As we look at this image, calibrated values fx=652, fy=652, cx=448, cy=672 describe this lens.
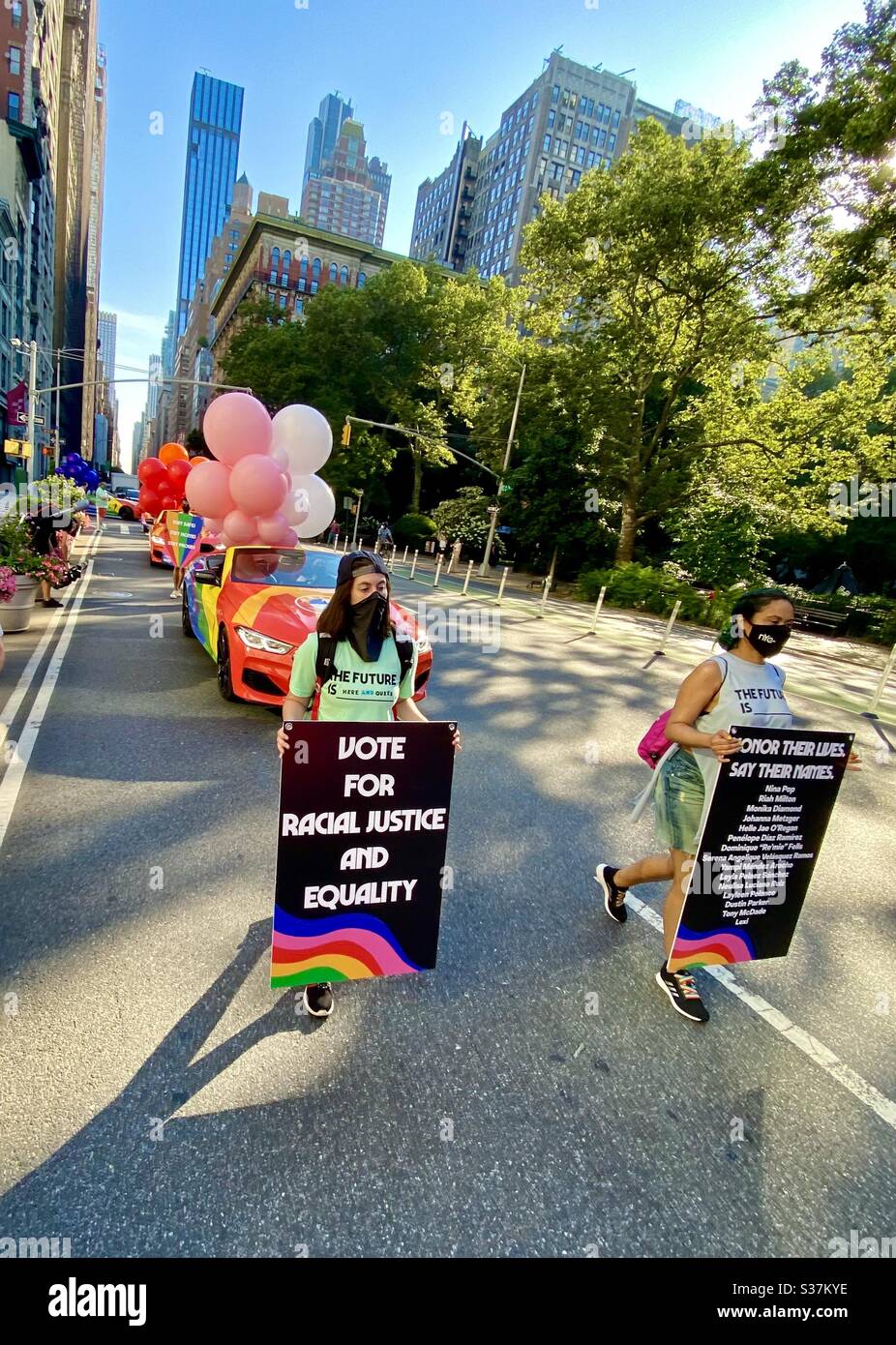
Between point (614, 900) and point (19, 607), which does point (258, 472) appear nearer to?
point (19, 607)

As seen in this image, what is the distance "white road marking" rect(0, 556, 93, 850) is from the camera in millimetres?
4172

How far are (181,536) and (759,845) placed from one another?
47.2 ft

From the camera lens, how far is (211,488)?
900cm

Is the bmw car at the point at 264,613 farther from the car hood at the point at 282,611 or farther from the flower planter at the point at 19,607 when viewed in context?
the flower planter at the point at 19,607

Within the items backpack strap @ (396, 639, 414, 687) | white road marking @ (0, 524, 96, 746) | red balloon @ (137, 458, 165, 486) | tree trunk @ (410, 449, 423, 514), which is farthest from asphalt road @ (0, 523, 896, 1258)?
tree trunk @ (410, 449, 423, 514)

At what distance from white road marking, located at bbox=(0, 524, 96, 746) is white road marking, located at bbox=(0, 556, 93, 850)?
121mm

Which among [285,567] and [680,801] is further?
[285,567]

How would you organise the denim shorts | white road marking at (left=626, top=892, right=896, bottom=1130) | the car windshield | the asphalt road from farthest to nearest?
the car windshield < the denim shorts < white road marking at (left=626, top=892, right=896, bottom=1130) < the asphalt road

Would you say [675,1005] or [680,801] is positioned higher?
[680,801]

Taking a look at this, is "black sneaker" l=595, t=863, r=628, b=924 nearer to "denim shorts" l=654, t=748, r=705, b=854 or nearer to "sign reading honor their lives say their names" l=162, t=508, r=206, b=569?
"denim shorts" l=654, t=748, r=705, b=854

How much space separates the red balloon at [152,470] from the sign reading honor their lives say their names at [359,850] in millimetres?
16006

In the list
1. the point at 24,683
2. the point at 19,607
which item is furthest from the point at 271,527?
the point at 24,683

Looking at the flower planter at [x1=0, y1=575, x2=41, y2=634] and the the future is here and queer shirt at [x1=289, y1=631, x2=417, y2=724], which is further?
the flower planter at [x1=0, y1=575, x2=41, y2=634]
